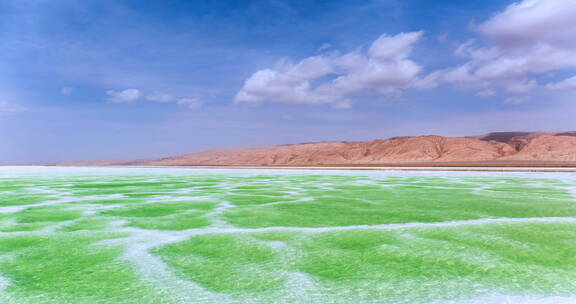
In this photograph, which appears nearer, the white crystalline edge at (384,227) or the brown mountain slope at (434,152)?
the white crystalline edge at (384,227)

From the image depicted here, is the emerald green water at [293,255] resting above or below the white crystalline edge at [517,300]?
above

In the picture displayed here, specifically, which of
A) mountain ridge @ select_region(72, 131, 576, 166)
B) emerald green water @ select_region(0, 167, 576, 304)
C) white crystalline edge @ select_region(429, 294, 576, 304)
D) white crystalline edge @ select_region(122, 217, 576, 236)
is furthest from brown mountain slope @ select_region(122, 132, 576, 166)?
white crystalline edge @ select_region(429, 294, 576, 304)

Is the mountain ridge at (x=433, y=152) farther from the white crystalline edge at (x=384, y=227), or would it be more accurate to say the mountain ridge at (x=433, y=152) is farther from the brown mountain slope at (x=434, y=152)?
the white crystalline edge at (x=384, y=227)

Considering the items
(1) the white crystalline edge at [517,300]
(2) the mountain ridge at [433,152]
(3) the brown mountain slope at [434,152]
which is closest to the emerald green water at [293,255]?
(1) the white crystalline edge at [517,300]

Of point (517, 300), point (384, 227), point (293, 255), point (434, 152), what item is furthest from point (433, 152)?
point (517, 300)

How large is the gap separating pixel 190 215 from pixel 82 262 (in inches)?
137

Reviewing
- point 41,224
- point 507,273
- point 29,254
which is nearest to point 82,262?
point 29,254

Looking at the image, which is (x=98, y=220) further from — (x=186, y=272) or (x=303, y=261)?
(x=303, y=261)

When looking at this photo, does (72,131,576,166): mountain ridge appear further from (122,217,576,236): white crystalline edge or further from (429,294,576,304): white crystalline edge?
(429,294,576,304): white crystalline edge

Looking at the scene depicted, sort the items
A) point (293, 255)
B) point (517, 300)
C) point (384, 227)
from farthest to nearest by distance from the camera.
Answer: point (384, 227), point (293, 255), point (517, 300)

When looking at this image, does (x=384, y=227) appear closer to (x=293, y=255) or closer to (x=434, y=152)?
(x=293, y=255)

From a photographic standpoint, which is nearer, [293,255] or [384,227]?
[293,255]

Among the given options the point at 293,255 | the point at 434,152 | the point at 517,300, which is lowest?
the point at 517,300

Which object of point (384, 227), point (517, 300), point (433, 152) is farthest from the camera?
point (433, 152)
